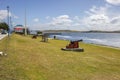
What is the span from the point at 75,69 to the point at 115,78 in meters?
2.36

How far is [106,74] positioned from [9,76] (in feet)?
16.2

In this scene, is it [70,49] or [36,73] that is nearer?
[36,73]

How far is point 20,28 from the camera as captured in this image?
11050 centimetres

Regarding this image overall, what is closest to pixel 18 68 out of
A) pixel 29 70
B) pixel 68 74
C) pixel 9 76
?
pixel 29 70

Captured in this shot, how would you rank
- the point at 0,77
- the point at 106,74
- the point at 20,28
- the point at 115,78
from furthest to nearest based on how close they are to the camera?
the point at 20,28 → the point at 106,74 → the point at 115,78 → the point at 0,77

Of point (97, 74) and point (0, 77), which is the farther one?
point (97, 74)

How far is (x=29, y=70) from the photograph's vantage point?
11562 millimetres

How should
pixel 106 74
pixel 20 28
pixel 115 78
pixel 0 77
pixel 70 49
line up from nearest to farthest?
1. pixel 0 77
2. pixel 115 78
3. pixel 106 74
4. pixel 70 49
5. pixel 20 28

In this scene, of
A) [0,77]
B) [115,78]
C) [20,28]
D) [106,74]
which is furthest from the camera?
[20,28]

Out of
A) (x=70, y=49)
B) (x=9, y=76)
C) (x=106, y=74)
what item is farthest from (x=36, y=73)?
(x=70, y=49)

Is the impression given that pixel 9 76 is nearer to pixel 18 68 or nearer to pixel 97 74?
pixel 18 68

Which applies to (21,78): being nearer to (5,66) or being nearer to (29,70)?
(29,70)

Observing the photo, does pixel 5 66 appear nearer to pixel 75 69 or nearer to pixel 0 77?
pixel 0 77

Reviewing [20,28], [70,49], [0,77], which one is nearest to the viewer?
[0,77]
